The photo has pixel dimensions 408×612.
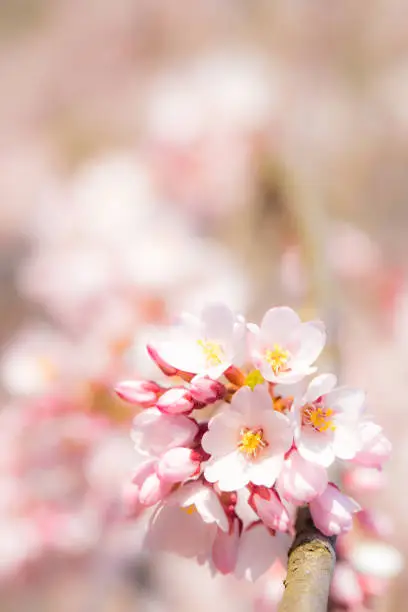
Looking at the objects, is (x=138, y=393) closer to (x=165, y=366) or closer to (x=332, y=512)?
(x=165, y=366)

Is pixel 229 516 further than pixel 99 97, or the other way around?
pixel 99 97

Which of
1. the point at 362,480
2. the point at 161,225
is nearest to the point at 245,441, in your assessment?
the point at 362,480

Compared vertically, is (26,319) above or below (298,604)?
below

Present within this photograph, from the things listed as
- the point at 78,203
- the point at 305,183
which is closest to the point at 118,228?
the point at 78,203

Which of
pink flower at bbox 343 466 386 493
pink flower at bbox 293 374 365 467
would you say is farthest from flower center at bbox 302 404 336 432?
pink flower at bbox 343 466 386 493

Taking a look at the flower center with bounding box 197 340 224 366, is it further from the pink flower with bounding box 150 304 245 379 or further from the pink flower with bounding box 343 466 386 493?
the pink flower with bounding box 343 466 386 493

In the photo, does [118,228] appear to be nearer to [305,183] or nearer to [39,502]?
[305,183]

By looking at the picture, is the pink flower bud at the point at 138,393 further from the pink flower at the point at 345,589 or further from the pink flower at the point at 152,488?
the pink flower at the point at 345,589

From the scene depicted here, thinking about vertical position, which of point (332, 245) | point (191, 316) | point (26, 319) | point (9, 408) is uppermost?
point (191, 316)
